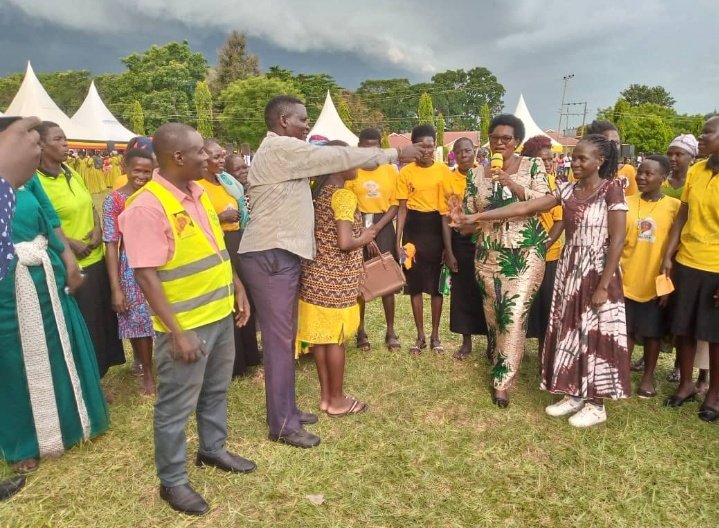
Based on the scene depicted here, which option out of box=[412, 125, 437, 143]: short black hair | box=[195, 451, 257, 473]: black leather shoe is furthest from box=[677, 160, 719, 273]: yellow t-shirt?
box=[195, 451, 257, 473]: black leather shoe

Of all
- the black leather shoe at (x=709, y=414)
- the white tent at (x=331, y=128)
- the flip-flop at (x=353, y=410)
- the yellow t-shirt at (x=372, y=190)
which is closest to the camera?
the black leather shoe at (x=709, y=414)

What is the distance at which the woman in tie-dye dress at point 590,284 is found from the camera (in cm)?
309

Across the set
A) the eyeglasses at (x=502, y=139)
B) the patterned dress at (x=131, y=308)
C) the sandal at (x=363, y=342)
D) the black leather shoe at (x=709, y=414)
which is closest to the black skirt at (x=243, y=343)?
the patterned dress at (x=131, y=308)

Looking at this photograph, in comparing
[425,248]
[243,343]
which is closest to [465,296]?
[425,248]

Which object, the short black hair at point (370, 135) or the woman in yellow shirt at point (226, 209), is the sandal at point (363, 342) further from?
the short black hair at point (370, 135)

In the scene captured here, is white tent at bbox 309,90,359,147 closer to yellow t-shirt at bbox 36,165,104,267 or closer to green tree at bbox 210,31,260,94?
yellow t-shirt at bbox 36,165,104,267

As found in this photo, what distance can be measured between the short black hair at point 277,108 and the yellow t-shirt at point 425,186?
1.77m

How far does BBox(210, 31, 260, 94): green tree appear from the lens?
211 feet

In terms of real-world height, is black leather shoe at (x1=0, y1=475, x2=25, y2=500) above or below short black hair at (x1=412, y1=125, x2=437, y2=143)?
below

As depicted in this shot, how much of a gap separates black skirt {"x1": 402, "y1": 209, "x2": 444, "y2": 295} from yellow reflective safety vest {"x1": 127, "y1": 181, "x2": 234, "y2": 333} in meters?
2.40

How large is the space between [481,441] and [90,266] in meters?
3.15

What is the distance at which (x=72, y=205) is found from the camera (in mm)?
3420

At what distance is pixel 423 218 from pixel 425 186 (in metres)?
0.30

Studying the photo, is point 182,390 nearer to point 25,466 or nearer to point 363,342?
point 25,466
